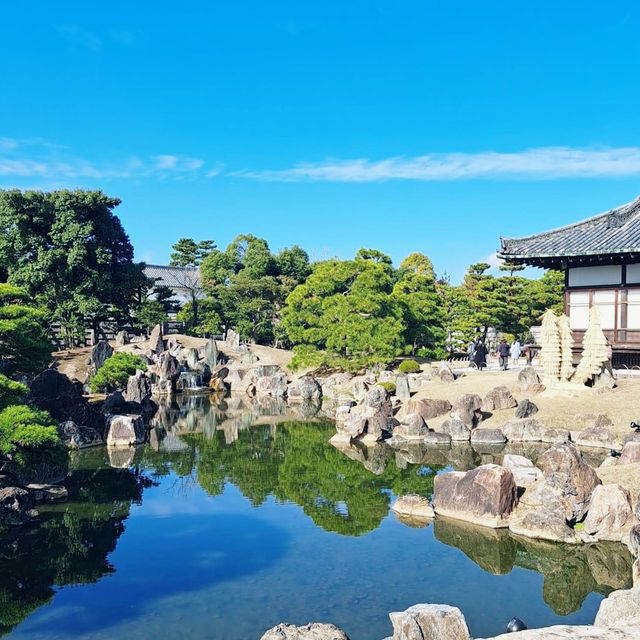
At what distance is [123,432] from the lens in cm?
2216

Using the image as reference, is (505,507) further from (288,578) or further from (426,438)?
(426,438)

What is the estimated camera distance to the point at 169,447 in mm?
22203

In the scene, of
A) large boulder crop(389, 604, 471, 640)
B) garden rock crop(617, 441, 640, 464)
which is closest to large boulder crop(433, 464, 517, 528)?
garden rock crop(617, 441, 640, 464)

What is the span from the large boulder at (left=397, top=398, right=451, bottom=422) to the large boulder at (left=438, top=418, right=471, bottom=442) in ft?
6.33

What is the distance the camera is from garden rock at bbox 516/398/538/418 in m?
21.9

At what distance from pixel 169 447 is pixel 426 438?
8.82 metres

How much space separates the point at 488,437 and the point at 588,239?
10.1 m

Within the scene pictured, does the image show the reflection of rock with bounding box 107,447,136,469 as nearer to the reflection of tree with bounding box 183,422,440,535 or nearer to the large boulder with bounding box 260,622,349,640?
the reflection of tree with bounding box 183,422,440,535

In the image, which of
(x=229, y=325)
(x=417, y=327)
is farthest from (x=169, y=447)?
(x=229, y=325)

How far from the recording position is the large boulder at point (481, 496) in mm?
13000

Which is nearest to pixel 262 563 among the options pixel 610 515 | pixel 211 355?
pixel 610 515

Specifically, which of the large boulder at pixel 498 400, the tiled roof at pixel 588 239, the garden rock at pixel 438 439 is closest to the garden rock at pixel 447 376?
the large boulder at pixel 498 400

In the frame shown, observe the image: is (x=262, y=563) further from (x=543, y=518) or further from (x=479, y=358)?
(x=479, y=358)

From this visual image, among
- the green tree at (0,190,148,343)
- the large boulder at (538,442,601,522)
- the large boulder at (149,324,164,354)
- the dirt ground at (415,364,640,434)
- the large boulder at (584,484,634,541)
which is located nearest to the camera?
the large boulder at (584,484,634,541)
